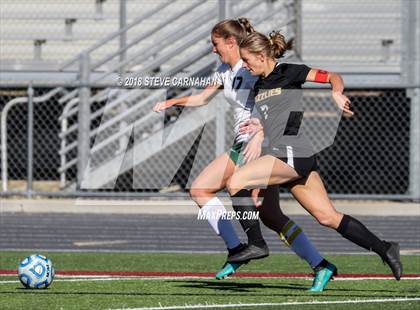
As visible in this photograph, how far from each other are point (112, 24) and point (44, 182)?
3576 mm

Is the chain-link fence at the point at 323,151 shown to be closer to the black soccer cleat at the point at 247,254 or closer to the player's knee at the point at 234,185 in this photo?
the black soccer cleat at the point at 247,254

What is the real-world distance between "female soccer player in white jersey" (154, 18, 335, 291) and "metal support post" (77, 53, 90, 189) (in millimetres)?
7521

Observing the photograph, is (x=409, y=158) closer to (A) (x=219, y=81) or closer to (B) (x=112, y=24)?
(B) (x=112, y=24)

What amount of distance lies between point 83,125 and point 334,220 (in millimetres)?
9210

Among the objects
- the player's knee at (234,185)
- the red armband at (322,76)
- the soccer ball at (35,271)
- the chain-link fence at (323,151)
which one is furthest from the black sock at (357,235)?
the chain-link fence at (323,151)

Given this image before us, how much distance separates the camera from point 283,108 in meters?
8.59

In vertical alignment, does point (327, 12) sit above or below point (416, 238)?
above

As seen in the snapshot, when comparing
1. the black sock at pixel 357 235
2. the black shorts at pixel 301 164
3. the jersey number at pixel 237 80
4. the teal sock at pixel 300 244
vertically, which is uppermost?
the jersey number at pixel 237 80

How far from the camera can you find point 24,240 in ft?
45.5

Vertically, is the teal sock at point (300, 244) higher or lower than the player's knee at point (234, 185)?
lower

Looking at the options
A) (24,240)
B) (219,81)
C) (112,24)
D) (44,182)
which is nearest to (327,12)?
(112,24)

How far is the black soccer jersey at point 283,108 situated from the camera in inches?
335

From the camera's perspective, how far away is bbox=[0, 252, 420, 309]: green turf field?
7711 mm

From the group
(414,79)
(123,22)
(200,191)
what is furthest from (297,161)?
(123,22)
